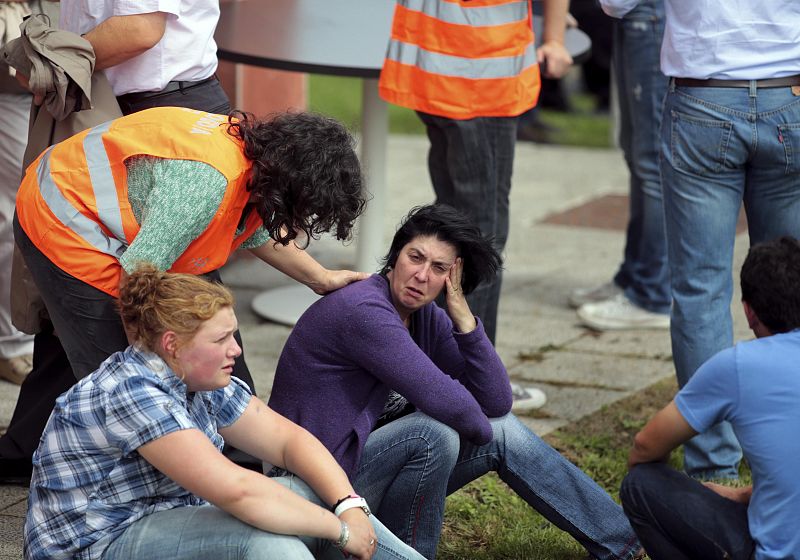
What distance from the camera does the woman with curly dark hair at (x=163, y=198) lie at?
2830mm

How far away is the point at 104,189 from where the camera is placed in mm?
2926

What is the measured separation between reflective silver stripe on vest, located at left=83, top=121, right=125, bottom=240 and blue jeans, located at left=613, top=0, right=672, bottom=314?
2.72 metres

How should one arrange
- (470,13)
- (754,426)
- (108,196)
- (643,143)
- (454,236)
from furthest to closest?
(643,143) → (470,13) → (454,236) → (108,196) → (754,426)

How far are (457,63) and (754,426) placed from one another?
1852 millimetres

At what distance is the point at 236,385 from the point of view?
9.52ft

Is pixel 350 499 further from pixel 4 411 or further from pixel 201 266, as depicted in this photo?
pixel 4 411

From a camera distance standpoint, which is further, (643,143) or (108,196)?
(643,143)

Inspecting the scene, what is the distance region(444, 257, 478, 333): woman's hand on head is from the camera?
3.24 metres

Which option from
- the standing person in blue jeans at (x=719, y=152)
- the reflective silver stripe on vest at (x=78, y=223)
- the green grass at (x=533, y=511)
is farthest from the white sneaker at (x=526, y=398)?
the reflective silver stripe on vest at (x=78, y=223)

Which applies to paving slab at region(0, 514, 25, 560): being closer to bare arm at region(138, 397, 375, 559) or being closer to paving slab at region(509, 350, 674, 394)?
bare arm at region(138, 397, 375, 559)

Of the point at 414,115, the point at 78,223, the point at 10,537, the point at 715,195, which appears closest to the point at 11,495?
the point at 10,537

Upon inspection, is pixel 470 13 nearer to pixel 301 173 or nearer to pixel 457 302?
pixel 457 302

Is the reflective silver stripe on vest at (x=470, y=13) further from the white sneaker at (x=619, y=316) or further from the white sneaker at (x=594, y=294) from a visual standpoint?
the white sneaker at (x=594, y=294)

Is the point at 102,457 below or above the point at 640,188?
above
